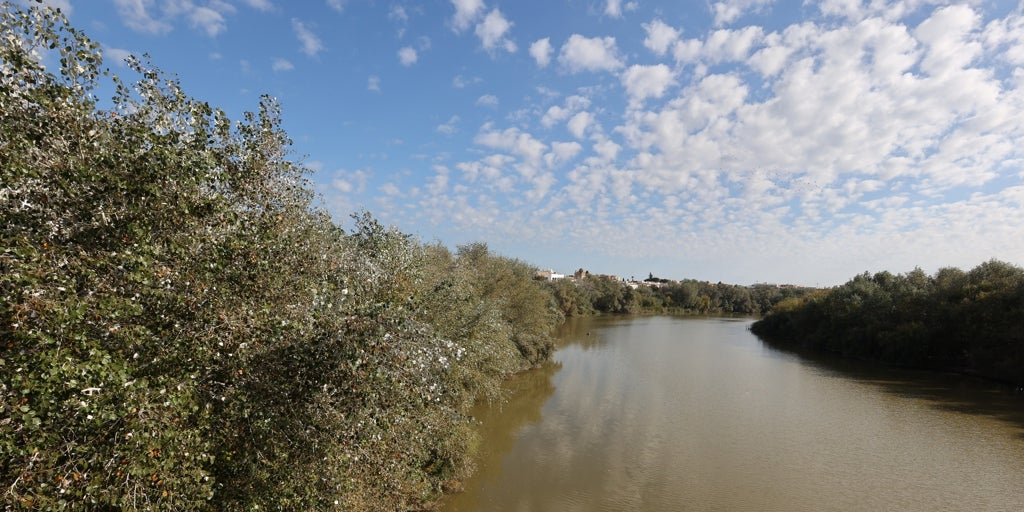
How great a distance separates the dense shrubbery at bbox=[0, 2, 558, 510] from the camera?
13.3 feet

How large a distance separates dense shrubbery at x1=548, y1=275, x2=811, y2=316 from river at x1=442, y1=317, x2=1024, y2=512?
189 ft

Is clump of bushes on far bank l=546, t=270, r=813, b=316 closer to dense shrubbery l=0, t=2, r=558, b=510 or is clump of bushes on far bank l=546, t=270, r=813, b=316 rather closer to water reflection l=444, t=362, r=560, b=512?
water reflection l=444, t=362, r=560, b=512

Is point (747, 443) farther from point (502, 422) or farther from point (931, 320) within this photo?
point (931, 320)

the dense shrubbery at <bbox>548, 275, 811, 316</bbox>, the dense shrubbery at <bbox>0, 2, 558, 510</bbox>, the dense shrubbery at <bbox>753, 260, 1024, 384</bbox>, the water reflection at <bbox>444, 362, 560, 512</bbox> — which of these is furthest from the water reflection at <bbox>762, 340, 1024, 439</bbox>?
the dense shrubbery at <bbox>548, 275, 811, 316</bbox>

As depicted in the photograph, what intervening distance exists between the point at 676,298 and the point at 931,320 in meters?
82.0

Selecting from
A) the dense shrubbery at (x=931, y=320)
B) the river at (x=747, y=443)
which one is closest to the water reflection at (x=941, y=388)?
the river at (x=747, y=443)

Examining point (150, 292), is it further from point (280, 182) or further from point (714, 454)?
point (714, 454)

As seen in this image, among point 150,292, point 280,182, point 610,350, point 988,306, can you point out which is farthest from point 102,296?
point 988,306

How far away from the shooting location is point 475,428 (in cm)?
1894

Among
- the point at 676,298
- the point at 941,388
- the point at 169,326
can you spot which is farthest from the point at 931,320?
the point at 676,298

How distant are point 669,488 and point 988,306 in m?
32.0

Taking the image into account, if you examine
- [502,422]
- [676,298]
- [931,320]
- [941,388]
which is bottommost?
[502,422]

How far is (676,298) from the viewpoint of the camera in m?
A: 118

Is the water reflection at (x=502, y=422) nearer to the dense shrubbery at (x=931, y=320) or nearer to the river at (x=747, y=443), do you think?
the river at (x=747, y=443)
